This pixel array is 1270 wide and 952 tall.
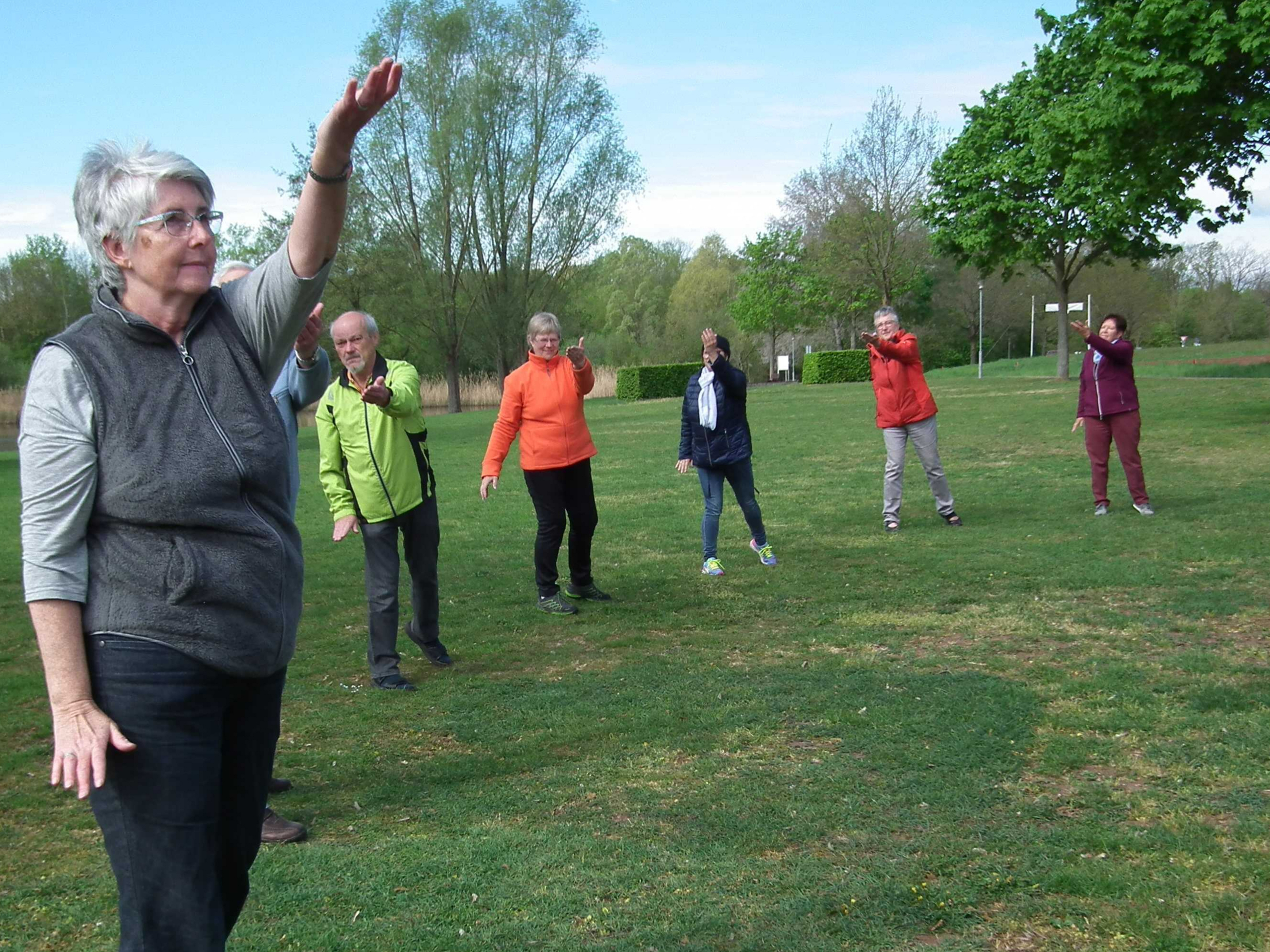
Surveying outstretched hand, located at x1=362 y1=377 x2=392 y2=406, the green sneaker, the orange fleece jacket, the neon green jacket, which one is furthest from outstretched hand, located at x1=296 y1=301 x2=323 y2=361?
the green sneaker

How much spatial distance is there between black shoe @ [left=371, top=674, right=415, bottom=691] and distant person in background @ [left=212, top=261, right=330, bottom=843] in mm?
1492

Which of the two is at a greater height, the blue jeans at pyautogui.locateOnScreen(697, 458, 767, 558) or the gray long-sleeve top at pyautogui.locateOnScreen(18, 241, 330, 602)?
the gray long-sleeve top at pyautogui.locateOnScreen(18, 241, 330, 602)

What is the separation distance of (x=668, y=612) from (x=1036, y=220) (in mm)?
32545

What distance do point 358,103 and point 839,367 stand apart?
174 ft

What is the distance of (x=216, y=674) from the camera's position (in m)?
2.47

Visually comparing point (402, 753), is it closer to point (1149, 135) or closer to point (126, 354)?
point (126, 354)

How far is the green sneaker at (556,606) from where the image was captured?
8.72m

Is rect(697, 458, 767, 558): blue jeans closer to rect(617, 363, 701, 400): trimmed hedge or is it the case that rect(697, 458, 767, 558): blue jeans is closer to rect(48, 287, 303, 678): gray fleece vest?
rect(48, 287, 303, 678): gray fleece vest

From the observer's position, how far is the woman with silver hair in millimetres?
2357

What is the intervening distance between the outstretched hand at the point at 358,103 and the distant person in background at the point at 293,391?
661 millimetres

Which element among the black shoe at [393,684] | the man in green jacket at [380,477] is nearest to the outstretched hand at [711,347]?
the man in green jacket at [380,477]

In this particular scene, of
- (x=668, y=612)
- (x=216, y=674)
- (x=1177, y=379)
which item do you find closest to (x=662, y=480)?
(x=668, y=612)

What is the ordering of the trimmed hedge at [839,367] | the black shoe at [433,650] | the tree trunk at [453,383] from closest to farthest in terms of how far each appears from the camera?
the black shoe at [433,650]
the tree trunk at [453,383]
the trimmed hedge at [839,367]

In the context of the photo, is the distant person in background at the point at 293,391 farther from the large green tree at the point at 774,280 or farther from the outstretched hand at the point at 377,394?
the large green tree at the point at 774,280
